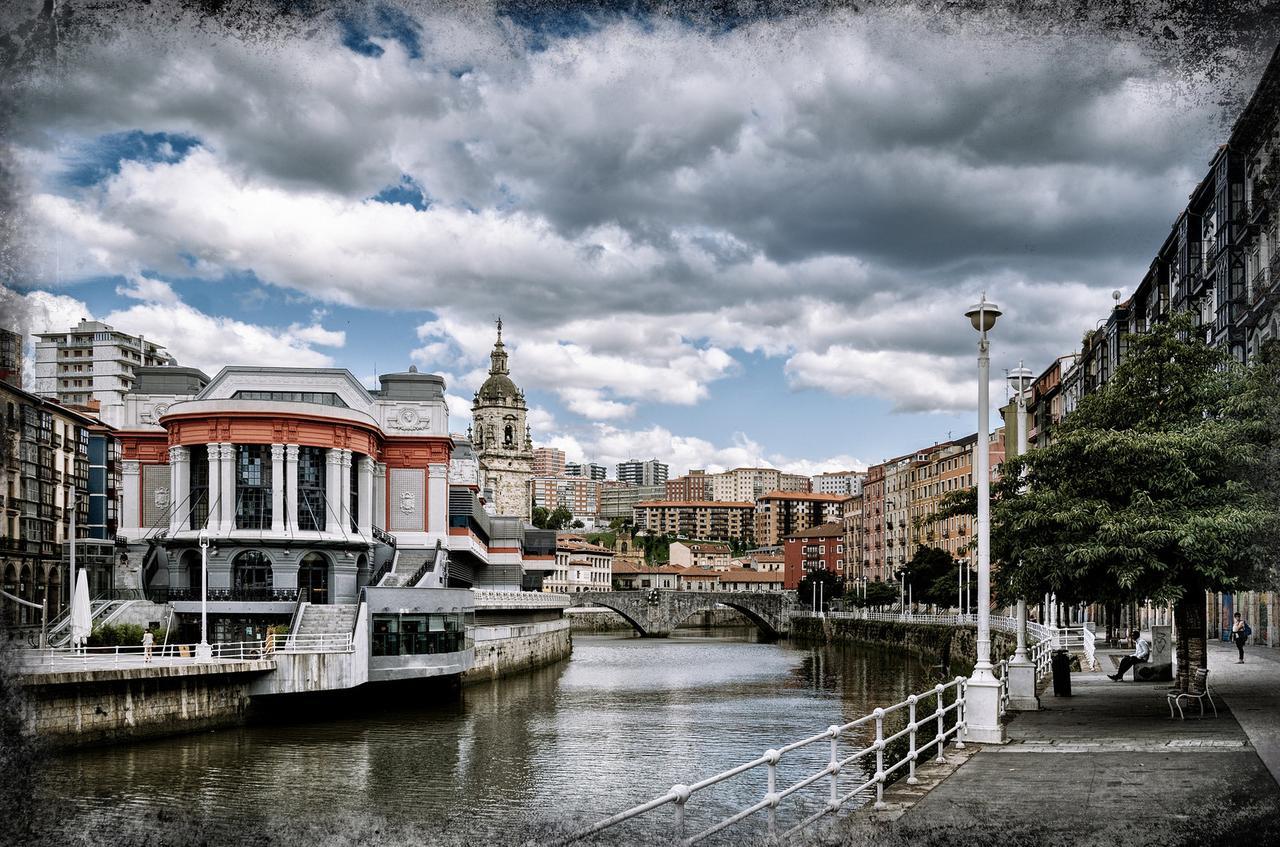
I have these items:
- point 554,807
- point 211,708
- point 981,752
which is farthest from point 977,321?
point 211,708

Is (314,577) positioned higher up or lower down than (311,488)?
lower down

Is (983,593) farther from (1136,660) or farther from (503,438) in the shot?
(503,438)

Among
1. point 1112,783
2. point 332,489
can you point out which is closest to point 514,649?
point 332,489

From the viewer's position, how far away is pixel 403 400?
62.1 meters

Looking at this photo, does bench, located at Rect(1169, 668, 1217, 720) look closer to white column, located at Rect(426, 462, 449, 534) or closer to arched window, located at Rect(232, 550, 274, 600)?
arched window, located at Rect(232, 550, 274, 600)

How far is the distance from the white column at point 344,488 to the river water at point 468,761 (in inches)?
366

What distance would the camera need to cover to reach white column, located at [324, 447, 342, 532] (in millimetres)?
53531

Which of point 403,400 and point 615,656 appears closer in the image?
point 403,400

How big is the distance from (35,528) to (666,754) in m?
41.2

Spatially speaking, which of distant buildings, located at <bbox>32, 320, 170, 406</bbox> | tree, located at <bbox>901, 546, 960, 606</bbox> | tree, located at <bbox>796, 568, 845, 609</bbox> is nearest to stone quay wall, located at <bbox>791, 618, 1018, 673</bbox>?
tree, located at <bbox>901, 546, 960, 606</bbox>

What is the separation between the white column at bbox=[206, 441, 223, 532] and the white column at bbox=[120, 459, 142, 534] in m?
9.24

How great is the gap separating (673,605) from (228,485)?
3338 inches

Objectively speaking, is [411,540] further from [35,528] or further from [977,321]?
[977,321]

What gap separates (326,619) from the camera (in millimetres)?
44688
